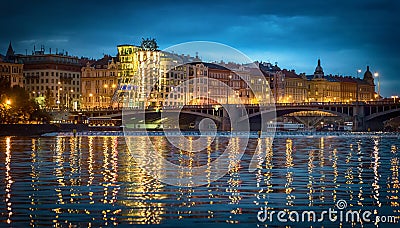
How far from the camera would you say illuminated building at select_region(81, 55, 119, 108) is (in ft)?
579

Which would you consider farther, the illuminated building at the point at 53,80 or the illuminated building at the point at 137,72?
→ the illuminated building at the point at 53,80

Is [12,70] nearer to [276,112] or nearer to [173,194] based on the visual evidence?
[276,112]

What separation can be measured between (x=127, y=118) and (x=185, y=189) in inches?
4633

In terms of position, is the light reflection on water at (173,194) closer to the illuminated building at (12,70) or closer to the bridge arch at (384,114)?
the bridge arch at (384,114)

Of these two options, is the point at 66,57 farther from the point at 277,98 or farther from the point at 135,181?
the point at 135,181

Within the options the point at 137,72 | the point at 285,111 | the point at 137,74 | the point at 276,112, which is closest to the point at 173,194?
the point at 285,111

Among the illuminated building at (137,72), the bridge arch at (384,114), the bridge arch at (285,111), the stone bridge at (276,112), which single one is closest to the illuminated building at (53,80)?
the illuminated building at (137,72)

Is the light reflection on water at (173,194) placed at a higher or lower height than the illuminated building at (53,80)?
lower

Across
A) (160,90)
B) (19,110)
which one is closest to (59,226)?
(19,110)

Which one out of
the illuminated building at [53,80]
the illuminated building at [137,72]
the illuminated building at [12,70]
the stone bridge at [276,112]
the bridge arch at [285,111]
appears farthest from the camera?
the illuminated building at [53,80]

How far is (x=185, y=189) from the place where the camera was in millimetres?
24703

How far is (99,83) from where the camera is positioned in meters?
180

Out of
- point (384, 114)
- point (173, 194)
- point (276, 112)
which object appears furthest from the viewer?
point (276, 112)

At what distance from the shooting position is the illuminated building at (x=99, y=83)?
176625mm
